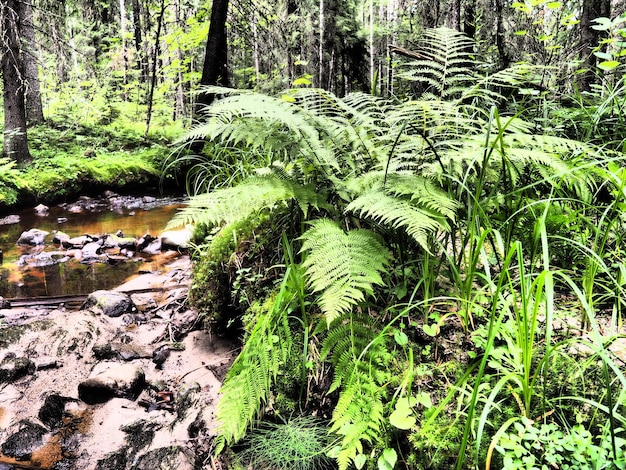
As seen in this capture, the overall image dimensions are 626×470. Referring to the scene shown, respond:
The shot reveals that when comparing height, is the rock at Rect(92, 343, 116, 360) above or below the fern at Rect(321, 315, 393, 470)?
below

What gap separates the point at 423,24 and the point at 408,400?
5722mm

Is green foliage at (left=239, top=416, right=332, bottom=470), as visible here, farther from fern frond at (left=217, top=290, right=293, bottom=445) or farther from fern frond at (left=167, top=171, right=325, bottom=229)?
fern frond at (left=167, top=171, right=325, bottom=229)

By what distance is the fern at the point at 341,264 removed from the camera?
1.31 meters

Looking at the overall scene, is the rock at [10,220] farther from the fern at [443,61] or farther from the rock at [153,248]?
the fern at [443,61]

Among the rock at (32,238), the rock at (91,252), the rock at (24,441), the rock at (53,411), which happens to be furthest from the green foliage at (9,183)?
the rock at (24,441)

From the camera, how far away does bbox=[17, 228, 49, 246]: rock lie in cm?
608

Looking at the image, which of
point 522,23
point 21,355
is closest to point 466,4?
point 522,23

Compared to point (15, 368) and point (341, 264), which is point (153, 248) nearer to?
point (15, 368)

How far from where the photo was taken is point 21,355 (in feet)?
9.64

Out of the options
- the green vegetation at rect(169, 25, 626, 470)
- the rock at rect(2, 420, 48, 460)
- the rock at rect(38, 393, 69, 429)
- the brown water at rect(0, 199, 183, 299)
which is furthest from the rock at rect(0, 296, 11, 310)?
the green vegetation at rect(169, 25, 626, 470)

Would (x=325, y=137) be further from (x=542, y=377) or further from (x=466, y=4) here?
(x=466, y=4)

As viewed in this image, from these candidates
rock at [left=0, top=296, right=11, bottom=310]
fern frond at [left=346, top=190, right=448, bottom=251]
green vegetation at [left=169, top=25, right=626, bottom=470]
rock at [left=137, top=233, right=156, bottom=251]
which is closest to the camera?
green vegetation at [left=169, top=25, right=626, bottom=470]

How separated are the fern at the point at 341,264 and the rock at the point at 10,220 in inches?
314

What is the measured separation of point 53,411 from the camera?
2350 mm
